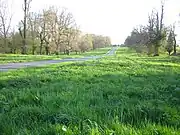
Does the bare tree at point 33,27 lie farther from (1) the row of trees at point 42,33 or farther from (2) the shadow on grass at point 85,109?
(2) the shadow on grass at point 85,109

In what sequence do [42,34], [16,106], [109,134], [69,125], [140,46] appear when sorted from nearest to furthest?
[109,134]
[69,125]
[16,106]
[42,34]
[140,46]

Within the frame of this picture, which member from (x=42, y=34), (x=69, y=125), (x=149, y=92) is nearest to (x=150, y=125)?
(x=69, y=125)

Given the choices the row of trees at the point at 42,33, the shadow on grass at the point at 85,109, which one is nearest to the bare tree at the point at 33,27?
the row of trees at the point at 42,33

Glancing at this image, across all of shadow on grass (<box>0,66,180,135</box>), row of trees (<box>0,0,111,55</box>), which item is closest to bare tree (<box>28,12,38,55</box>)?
row of trees (<box>0,0,111,55</box>)

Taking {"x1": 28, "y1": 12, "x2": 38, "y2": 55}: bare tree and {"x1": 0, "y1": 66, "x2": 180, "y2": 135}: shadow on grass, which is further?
{"x1": 28, "y1": 12, "x2": 38, "y2": 55}: bare tree

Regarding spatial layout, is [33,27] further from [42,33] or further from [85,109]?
[85,109]

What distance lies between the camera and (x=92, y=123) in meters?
5.38

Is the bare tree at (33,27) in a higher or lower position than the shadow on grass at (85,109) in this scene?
higher

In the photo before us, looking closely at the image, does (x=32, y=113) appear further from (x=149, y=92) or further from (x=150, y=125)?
(x=149, y=92)

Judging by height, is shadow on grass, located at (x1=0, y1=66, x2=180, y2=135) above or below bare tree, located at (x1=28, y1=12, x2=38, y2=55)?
below

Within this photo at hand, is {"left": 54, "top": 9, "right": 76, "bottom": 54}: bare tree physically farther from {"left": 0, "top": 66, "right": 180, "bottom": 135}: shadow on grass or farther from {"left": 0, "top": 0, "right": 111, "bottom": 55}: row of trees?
{"left": 0, "top": 66, "right": 180, "bottom": 135}: shadow on grass

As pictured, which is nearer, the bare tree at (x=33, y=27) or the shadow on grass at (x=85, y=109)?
the shadow on grass at (x=85, y=109)

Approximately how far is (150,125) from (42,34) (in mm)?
66139

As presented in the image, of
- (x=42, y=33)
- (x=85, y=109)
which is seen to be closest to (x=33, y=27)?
(x=42, y=33)
